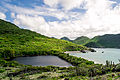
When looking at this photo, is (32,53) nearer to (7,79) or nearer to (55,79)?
(7,79)

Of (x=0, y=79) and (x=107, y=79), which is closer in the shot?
(x=107, y=79)

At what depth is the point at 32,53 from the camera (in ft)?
A: 317

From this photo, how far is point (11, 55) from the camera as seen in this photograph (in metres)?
82.2

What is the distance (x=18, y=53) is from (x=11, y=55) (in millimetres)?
7992

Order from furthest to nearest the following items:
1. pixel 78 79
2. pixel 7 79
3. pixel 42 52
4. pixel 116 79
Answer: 1. pixel 42 52
2. pixel 7 79
3. pixel 78 79
4. pixel 116 79

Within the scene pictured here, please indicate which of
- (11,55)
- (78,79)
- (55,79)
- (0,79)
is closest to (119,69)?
(78,79)

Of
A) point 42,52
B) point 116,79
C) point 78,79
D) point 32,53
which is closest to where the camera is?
point 116,79

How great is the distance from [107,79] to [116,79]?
5.26 feet

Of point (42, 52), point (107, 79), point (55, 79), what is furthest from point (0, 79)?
point (42, 52)

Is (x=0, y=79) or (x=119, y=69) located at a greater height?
(x=119, y=69)

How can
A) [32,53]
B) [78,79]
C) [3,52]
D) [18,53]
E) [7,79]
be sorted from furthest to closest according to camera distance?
[32,53] < [18,53] < [3,52] < [7,79] < [78,79]

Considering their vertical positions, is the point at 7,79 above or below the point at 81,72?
below

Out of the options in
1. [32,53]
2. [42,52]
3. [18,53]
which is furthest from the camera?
[42,52]

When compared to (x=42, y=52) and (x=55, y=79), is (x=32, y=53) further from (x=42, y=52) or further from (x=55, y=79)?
(x=55, y=79)
